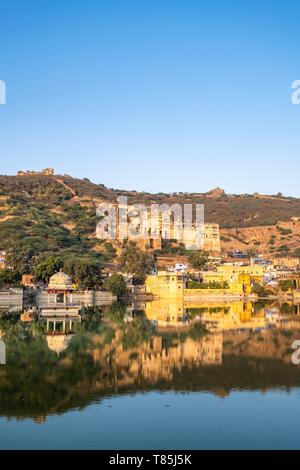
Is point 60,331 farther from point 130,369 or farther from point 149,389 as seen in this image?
point 149,389

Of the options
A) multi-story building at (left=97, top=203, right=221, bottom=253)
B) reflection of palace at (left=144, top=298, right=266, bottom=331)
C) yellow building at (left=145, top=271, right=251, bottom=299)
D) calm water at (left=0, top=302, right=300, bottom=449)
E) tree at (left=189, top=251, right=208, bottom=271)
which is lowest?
calm water at (left=0, top=302, right=300, bottom=449)

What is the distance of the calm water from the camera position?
13336 millimetres

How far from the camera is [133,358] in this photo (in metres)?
22.9

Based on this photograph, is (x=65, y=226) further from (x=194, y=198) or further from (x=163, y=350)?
(x=163, y=350)

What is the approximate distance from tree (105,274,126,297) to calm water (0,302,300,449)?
80.8 ft

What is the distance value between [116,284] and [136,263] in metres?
8.99

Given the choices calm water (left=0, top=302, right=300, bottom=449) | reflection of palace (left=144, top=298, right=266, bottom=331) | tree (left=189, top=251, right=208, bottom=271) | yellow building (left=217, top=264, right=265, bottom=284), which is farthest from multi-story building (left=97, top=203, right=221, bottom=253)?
calm water (left=0, top=302, right=300, bottom=449)

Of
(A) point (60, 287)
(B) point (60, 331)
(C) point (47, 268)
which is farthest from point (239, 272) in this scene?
(B) point (60, 331)

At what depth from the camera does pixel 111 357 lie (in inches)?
907

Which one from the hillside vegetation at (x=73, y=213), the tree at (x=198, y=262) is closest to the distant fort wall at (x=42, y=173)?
the hillside vegetation at (x=73, y=213)

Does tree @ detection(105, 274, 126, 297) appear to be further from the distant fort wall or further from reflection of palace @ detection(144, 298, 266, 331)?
the distant fort wall
